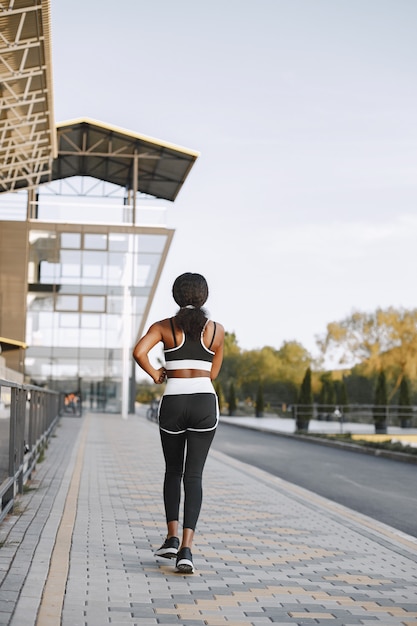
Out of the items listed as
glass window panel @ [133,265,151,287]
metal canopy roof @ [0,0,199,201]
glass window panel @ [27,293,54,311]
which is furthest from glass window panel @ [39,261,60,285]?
metal canopy roof @ [0,0,199,201]

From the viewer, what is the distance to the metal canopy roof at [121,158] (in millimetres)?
46156

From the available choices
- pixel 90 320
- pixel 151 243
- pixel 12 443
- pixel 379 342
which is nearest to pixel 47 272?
pixel 90 320

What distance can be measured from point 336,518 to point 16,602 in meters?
5.19

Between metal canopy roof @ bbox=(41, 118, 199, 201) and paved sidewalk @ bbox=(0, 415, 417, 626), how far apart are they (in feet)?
117

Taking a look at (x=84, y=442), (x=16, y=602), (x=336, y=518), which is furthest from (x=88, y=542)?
(x=84, y=442)

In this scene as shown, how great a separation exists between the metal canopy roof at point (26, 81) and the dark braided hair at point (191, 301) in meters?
20.5

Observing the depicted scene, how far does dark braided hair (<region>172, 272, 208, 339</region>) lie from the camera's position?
20.6 feet

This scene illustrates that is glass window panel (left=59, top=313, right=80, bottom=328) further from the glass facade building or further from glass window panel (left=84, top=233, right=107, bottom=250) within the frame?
glass window panel (left=84, top=233, right=107, bottom=250)

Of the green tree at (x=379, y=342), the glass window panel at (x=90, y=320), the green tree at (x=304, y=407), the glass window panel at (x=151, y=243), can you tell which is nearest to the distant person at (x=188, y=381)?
the green tree at (x=304, y=407)

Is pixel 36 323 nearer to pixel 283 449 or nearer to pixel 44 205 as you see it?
pixel 44 205

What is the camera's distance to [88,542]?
7387 mm

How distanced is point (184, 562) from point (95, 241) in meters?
42.7

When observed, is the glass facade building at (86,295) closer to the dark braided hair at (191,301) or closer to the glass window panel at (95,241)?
the glass window panel at (95,241)

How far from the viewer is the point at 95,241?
4803cm
